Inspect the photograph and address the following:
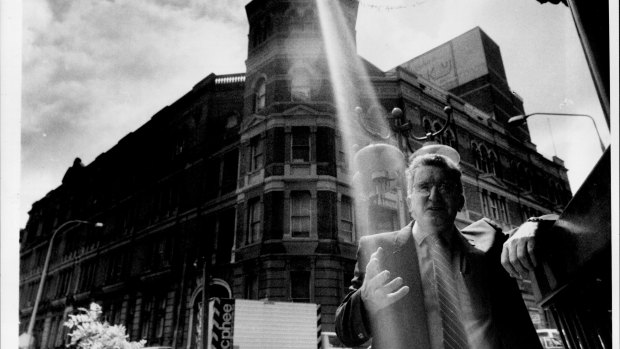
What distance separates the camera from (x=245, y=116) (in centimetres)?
2078

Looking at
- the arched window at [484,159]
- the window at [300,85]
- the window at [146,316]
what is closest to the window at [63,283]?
the window at [146,316]

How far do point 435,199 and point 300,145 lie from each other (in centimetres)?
1715

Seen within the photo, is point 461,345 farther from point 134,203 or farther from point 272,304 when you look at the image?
point 134,203

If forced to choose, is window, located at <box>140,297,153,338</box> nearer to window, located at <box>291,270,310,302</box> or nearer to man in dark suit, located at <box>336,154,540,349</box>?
window, located at <box>291,270,310,302</box>

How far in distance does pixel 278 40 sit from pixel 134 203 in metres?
15.6

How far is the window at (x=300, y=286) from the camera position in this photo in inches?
637

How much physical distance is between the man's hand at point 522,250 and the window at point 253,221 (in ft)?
55.0

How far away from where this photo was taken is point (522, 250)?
1.08 m

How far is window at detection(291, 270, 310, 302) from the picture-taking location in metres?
16.2

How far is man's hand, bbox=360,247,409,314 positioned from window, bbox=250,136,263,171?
58.3 ft

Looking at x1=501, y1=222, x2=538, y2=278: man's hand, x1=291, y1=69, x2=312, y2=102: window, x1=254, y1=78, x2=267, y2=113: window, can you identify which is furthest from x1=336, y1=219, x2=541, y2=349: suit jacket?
x1=254, y1=78, x2=267, y2=113: window

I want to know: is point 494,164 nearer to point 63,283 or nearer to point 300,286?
point 300,286

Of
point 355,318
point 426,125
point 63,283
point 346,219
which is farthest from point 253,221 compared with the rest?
point 63,283

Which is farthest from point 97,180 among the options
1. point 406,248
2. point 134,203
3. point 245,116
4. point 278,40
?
point 406,248
